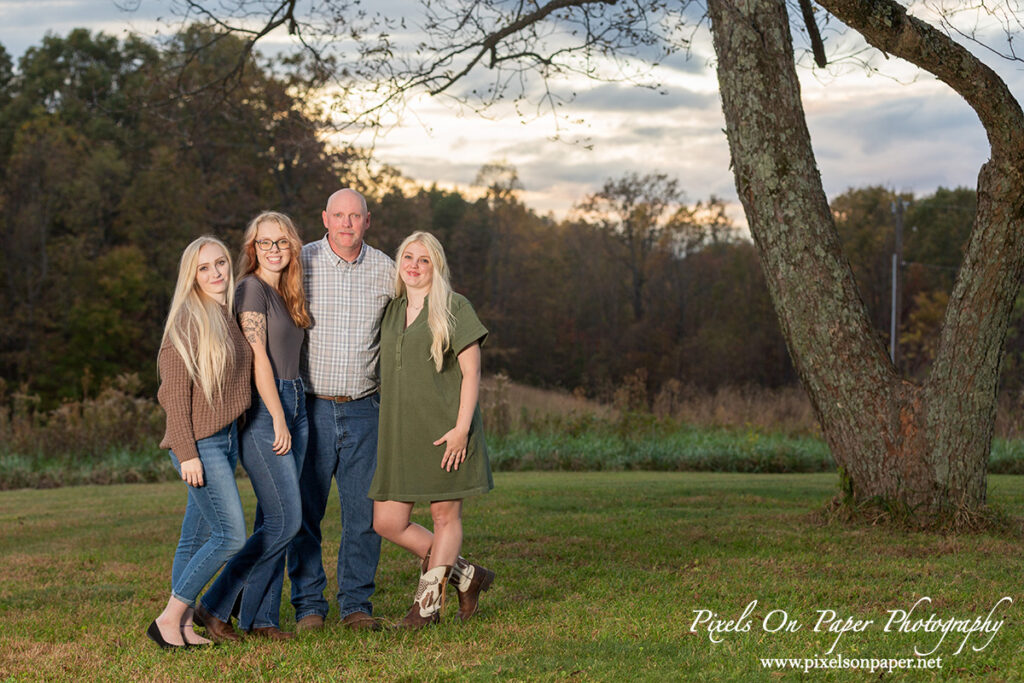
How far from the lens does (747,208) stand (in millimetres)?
7996

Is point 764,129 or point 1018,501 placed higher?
point 764,129

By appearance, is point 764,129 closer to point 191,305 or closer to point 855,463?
point 855,463

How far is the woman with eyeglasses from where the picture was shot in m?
4.61

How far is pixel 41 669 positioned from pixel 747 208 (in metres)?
5.89

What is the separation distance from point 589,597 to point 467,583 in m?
0.86

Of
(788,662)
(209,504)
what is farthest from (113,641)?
(788,662)

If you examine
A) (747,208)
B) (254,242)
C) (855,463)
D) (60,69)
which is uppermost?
(60,69)

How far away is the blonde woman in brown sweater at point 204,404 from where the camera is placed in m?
4.44

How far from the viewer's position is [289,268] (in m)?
4.89

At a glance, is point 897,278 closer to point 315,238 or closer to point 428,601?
point 315,238

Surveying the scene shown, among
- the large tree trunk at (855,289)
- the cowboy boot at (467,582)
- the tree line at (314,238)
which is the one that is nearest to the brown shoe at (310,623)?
the cowboy boot at (467,582)

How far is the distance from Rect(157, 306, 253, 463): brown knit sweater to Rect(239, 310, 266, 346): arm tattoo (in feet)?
0.59

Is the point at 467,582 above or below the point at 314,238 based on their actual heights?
below

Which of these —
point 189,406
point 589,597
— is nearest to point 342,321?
point 189,406
